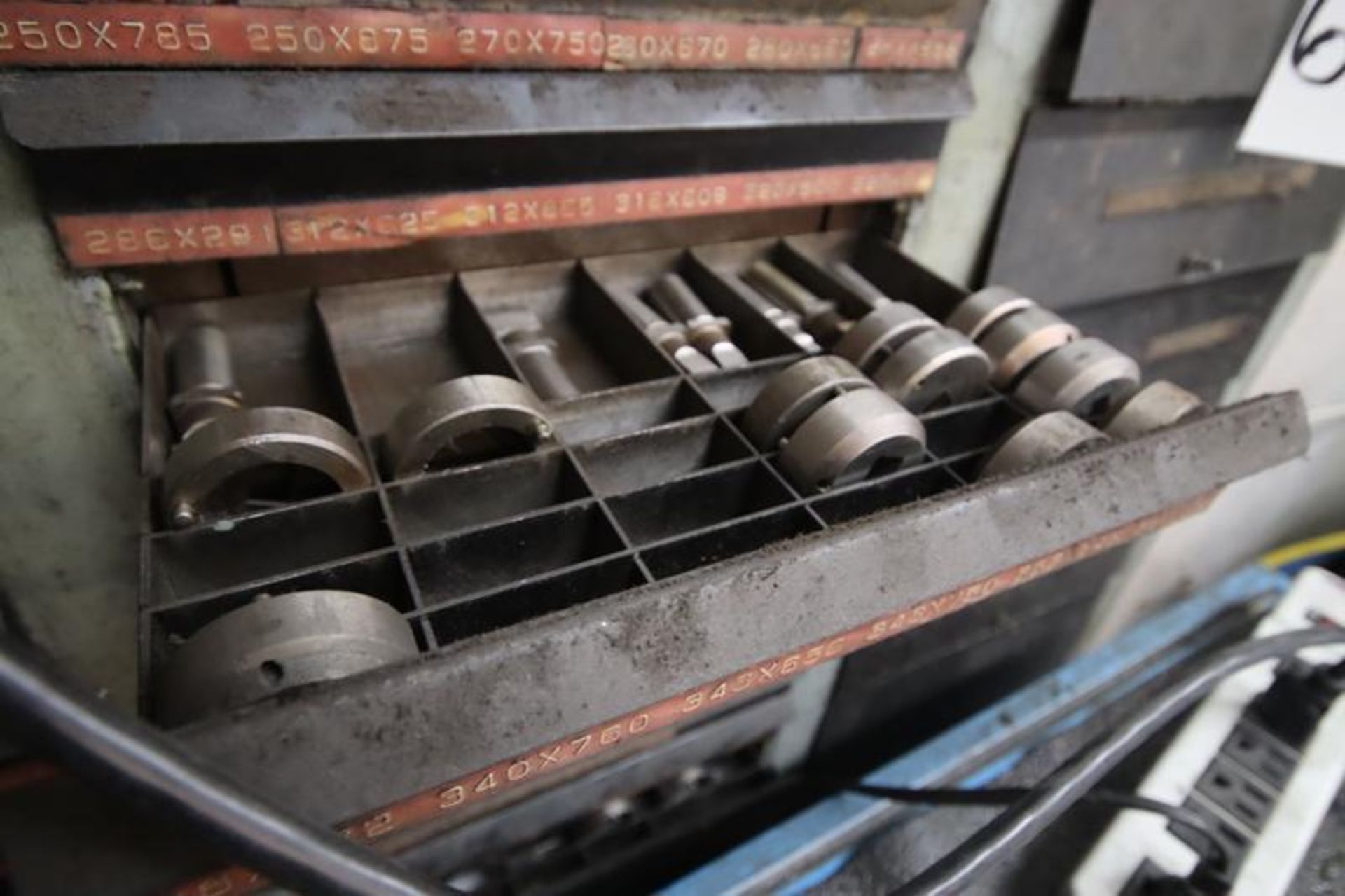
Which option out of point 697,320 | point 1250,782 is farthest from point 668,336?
point 1250,782

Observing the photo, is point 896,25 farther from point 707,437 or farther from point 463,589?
point 463,589

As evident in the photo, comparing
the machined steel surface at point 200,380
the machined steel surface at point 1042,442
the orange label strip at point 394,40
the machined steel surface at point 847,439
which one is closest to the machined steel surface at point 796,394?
the machined steel surface at point 847,439

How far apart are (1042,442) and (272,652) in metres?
0.78

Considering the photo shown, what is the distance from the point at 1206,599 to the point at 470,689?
181 cm

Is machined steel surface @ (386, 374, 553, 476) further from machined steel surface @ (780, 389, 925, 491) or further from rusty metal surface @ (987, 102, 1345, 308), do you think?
rusty metal surface @ (987, 102, 1345, 308)

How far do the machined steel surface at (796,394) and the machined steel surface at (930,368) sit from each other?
5 cm

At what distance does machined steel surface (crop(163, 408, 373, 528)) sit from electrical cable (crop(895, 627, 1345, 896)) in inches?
26.8

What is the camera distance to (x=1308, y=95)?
46.7 inches

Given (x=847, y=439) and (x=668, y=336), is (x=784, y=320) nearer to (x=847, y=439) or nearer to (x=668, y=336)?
(x=668, y=336)

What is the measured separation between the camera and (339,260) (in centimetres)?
99

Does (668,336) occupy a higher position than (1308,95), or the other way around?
(668,336)

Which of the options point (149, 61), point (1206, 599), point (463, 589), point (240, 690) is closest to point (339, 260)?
point (149, 61)

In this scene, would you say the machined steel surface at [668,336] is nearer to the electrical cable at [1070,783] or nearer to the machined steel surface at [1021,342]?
the machined steel surface at [1021,342]

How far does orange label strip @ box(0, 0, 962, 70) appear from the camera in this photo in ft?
2.26
